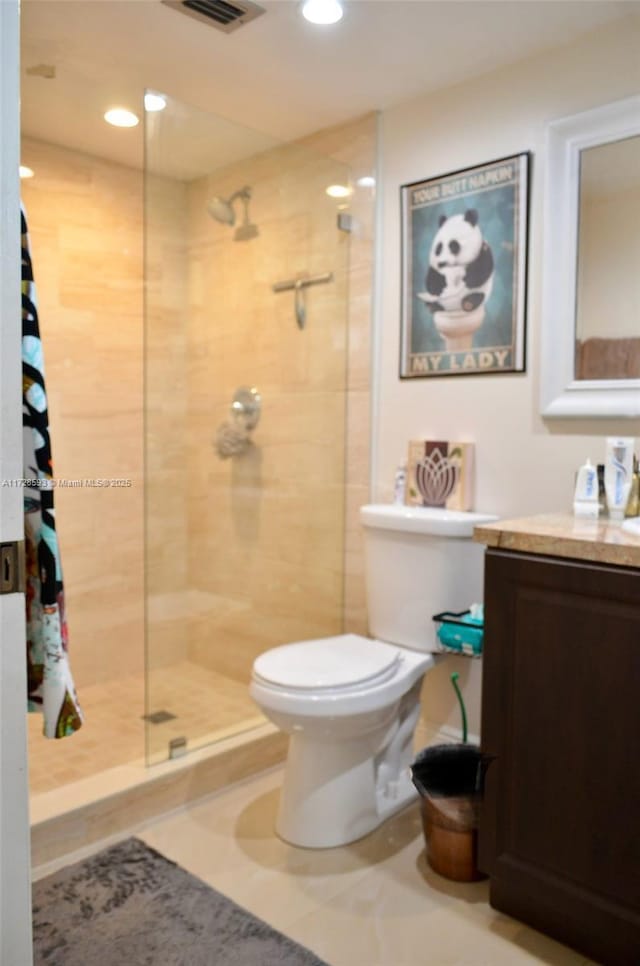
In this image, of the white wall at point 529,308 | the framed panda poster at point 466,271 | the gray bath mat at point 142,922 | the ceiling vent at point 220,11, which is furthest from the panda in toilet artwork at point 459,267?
the gray bath mat at point 142,922

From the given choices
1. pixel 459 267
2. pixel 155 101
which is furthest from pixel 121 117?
pixel 459 267

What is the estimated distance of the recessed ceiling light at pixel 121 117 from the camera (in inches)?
98.0

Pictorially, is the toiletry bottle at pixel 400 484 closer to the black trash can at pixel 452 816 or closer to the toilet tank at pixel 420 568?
the toilet tank at pixel 420 568

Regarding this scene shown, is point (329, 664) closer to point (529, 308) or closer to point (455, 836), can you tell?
point (455, 836)

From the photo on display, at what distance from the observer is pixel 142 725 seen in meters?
2.62

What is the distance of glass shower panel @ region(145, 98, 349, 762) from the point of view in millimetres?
2602

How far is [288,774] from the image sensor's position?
2.06 m

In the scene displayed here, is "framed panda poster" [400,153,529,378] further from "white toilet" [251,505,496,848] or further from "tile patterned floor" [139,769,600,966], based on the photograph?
"tile patterned floor" [139,769,600,966]

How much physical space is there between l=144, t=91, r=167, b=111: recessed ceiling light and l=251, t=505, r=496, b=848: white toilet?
4.68 ft

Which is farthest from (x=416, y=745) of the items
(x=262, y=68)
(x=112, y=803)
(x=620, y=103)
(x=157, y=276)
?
(x=262, y=68)

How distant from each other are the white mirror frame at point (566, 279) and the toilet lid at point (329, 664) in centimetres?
86

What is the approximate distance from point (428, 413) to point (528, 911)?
1.46m

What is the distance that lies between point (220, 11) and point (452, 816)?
215 centimetres

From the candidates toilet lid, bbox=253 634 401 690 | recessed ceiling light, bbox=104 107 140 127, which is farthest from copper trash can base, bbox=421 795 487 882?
recessed ceiling light, bbox=104 107 140 127
